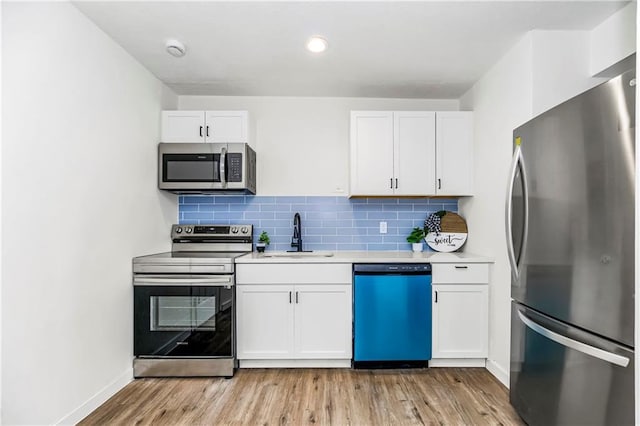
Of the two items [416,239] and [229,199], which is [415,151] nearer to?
[416,239]

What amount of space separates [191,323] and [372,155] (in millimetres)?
1963

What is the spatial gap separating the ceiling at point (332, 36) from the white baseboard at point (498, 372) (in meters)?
2.23

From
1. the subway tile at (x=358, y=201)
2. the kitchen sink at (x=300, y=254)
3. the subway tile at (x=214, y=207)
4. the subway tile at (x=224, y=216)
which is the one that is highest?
the subway tile at (x=358, y=201)

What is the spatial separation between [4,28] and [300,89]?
203 cm

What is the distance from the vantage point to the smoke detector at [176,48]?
2.35 m

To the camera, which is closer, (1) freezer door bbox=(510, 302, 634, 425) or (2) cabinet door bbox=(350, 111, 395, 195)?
(1) freezer door bbox=(510, 302, 634, 425)

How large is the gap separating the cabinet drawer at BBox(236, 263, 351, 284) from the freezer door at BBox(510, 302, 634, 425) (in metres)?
1.19

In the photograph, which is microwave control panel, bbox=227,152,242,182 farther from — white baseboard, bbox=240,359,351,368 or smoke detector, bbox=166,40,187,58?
white baseboard, bbox=240,359,351,368

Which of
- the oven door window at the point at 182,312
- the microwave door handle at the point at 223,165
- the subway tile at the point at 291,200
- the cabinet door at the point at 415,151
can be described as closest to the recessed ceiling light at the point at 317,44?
the cabinet door at the point at 415,151

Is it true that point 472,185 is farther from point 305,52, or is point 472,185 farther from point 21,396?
point 21,396

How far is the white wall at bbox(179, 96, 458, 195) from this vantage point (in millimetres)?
3416

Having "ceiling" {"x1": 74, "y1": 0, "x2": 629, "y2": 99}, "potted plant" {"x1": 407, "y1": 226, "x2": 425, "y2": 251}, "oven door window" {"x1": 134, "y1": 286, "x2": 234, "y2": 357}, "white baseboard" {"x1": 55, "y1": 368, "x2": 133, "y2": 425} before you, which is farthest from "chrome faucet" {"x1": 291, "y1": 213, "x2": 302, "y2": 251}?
"white baseboard" {"x1": 55, "y1": 368, "x2": 133, "y2": 425}

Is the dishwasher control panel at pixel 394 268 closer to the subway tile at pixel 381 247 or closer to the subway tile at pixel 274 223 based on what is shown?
the subway tile at pixel 381 247

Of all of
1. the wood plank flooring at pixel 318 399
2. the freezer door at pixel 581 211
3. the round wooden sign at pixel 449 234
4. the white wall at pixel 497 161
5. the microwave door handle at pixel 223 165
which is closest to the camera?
the freezer door at pixel 581 211
